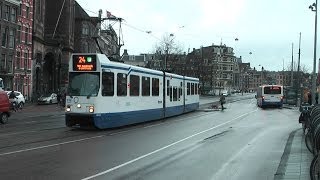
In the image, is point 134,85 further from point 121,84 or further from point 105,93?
point 105,93

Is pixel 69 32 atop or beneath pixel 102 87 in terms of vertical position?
atop

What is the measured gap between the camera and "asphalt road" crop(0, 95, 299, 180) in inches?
457

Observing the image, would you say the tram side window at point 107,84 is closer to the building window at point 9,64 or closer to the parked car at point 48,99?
the parked car at point 48,99

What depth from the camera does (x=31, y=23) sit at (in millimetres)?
74250

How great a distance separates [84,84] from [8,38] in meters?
43.8

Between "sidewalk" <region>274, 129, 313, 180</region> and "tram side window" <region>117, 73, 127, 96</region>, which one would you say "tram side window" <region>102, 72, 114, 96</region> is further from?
"sidewalk" <region>274, 129, 313, 180</region>

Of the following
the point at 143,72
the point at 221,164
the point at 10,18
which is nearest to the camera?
the point at 221,164

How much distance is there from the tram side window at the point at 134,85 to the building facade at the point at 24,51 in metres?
43.0

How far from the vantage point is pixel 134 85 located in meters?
26.5

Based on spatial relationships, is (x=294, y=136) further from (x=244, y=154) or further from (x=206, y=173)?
(x=206, y=173)

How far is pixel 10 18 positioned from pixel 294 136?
49.8 meters

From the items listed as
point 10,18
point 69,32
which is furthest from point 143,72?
point 69,32

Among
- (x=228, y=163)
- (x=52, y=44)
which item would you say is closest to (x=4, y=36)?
(x=52, y=44)

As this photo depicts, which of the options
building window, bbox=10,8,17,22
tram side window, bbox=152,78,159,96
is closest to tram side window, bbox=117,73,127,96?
tram side window, bbox=152,78,159,96
